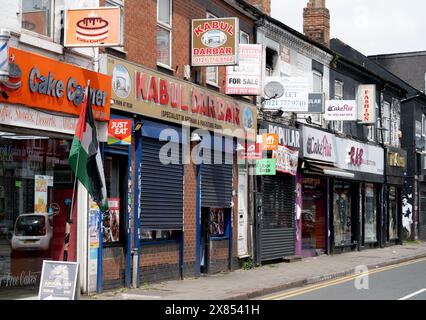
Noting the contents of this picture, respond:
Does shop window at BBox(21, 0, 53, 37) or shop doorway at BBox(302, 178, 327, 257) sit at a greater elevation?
shop window at BBox(21, 0, 53, 37)

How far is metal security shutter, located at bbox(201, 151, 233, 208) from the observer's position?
1844cm

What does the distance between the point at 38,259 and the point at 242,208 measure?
8.50m

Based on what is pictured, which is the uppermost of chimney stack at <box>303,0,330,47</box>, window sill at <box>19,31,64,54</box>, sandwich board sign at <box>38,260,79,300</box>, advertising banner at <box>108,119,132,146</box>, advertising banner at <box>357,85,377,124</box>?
chimney stack at <box>303,0,330,47</box>

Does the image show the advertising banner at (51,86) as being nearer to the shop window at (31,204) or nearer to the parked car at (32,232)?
the shop window at (31,204)

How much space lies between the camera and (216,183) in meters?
19.1

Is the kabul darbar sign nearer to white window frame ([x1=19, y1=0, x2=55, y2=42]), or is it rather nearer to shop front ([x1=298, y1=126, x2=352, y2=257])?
white window frame ([x1=19, y1=0, x2=55, y2=42])

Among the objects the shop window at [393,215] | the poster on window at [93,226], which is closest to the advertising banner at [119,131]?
the poster on window at [93,226]

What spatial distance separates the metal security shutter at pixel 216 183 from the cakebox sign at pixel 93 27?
243 inches

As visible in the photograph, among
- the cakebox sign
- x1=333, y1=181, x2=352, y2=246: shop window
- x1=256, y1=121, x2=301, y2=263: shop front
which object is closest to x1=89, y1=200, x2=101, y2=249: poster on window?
the cakebox sign

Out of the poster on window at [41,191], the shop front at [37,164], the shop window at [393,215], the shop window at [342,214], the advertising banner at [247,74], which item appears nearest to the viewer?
the shop front at [37,164]

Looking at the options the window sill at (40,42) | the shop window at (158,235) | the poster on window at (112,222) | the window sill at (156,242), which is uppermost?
the window sill at (40,42)

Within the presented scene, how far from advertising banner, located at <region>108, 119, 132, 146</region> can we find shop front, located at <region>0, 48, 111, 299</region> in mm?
304

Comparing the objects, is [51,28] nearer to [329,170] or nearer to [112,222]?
[112,222]

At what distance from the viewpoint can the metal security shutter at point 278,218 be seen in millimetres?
21859
